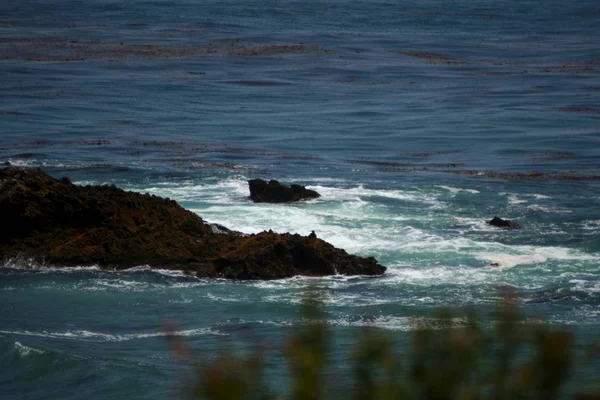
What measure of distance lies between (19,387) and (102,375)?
87 centimetres

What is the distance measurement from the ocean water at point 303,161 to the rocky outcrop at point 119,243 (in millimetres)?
339

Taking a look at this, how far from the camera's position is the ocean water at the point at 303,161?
45.1 ft

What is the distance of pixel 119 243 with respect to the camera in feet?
55.5

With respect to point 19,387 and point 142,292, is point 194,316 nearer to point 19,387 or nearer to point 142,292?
point 142,292

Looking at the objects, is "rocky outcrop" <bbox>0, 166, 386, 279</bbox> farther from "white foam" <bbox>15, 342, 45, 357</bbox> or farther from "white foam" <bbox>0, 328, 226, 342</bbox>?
"white foam" <bbox>15, 342, 45, 357</bbox>

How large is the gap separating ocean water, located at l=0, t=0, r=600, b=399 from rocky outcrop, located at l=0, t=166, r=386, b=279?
339 millimetres

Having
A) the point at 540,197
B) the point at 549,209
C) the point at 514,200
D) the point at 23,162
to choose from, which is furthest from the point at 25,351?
the point at 23,162

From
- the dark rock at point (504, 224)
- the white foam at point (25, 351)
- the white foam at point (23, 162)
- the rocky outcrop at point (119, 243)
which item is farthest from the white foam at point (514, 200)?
the white foam at point (25, 351)

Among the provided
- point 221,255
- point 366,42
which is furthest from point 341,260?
point 366,42

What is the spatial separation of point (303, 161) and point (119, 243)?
14.5 m

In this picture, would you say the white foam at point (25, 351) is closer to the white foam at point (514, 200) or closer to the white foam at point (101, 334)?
the white foam at point (101, 334)

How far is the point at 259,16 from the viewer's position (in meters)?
82.7

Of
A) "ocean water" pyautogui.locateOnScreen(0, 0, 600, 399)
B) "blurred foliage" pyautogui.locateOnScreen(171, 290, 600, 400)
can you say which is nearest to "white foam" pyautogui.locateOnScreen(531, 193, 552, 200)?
"ocean water" pyautogui.locateOnScreen(0, 0, 600, 399)

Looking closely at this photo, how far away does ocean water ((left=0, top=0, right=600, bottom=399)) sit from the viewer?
541 inches
